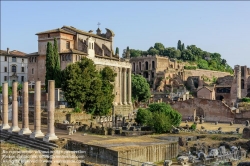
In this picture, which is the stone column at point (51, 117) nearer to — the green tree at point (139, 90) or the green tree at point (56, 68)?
the green tree at point (56, 68)

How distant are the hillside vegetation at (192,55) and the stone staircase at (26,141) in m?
67.1

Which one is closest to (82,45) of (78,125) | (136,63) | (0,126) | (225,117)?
(78,125)

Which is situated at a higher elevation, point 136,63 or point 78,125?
point 136,63

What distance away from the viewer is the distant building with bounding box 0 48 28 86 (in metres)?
51.2

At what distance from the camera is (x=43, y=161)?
17.2 meters

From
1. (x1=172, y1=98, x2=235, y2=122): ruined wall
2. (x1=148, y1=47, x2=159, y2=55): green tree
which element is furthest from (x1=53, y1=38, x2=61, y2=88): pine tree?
(x1=148, y1=47, x2=159, y2=55): green tree

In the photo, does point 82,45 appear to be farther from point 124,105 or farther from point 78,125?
point 78,125

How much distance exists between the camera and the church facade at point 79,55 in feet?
124

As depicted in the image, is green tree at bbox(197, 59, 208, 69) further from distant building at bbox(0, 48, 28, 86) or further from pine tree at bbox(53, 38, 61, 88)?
pine tree at bbox(53, 38, 61, 88)

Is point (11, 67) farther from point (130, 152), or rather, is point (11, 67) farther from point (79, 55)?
point (130, 152)

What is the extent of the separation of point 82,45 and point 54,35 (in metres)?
3.36

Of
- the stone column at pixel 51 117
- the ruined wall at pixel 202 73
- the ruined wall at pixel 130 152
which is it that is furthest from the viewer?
the ruined wall at pixel 202 73

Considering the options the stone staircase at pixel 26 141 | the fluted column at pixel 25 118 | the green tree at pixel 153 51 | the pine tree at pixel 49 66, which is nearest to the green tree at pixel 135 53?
the green tree at pixel 153 51

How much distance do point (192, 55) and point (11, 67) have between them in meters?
54.9
